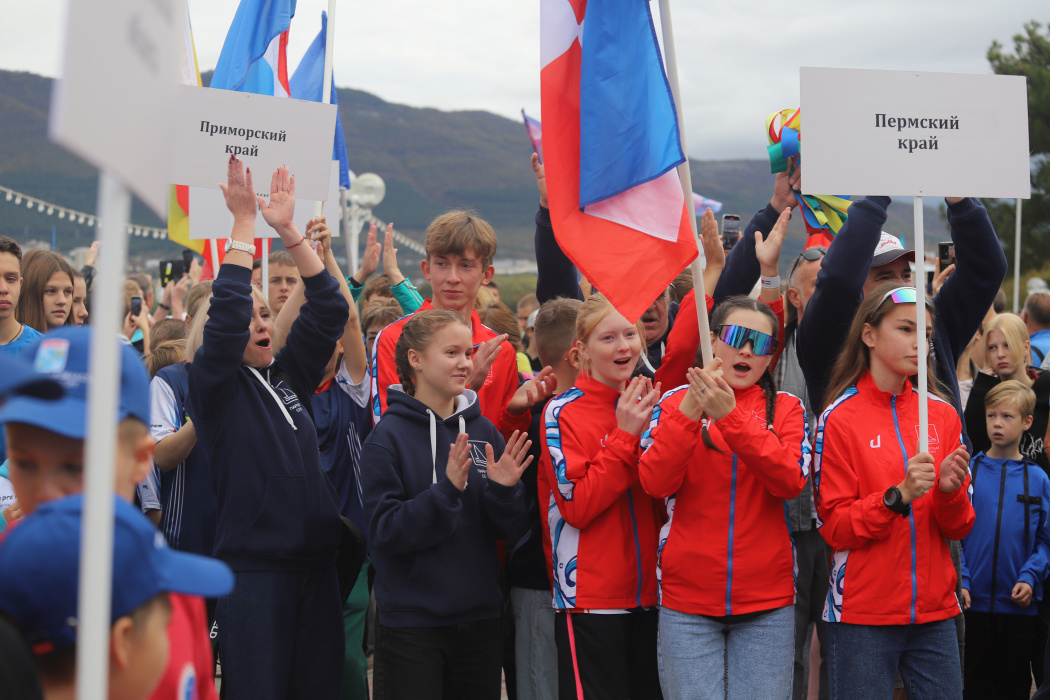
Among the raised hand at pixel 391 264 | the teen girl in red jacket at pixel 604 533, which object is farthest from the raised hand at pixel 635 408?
the raised hand at pixel 391 264

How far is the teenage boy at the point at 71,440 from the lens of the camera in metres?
1.76

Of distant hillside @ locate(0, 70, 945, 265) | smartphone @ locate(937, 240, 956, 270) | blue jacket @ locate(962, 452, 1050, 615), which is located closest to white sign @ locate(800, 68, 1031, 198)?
smartphone @ locate(937, 240, 956, 270)

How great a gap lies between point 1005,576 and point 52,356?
15.2 feet

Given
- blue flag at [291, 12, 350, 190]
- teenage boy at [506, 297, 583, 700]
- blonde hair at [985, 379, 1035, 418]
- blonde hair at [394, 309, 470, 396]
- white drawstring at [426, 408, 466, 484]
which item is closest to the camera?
white drawstring at [426, 408, 466, 484]

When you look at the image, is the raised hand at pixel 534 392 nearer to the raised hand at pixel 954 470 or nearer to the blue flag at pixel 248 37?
the raised hand at pixel 954 470

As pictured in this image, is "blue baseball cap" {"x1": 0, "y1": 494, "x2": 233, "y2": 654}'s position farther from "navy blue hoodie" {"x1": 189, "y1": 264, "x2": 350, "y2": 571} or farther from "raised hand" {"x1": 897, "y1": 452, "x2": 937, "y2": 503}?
"raised hand" {"x1": 897, "y1": 452, "x2": 937, "y2": 503}

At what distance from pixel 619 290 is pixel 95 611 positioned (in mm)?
2442

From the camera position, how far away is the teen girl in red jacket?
12.2 feet

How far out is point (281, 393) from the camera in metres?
3.78

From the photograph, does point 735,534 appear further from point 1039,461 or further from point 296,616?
point 1039,461

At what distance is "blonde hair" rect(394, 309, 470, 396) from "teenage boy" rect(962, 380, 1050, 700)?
114 inches

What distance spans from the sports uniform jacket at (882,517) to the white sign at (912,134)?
0.84 m

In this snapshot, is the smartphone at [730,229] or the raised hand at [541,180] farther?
the smartphone at [730,229]

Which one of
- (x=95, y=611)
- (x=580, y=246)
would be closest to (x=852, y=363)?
(x=580, y=246)
